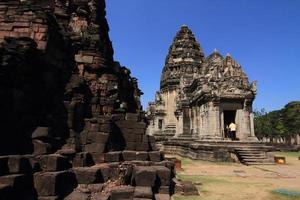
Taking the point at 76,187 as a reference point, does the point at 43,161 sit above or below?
above

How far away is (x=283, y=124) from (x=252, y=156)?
50.5 m

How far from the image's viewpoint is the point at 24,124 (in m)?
6.12

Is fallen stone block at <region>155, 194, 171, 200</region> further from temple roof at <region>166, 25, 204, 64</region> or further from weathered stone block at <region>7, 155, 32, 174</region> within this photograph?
temple roof at <region>166, 25, 204, 64</region>

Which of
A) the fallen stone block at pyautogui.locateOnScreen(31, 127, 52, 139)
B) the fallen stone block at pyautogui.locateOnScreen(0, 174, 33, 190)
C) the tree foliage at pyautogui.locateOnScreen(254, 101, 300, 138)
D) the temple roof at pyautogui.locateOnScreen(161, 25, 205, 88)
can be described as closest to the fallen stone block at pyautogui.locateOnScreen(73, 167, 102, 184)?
the fallen stone block at pyautogui.locateOnScreen(31, 127, 52, 139)

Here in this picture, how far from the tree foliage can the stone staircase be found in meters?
41.5

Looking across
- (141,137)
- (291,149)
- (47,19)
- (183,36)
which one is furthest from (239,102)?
(183,36)

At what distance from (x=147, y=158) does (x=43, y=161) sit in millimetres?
3364

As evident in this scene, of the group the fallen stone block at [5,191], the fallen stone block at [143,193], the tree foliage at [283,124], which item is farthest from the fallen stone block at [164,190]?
the tree foliage at [283,124]

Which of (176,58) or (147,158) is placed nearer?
(147,158)

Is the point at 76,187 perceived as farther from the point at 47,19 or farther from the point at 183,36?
the point at 183,36

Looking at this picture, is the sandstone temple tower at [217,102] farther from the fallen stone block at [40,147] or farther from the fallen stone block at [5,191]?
the fallen stone block at [5,191]

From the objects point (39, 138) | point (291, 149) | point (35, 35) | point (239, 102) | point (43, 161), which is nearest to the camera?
point (43, 161)

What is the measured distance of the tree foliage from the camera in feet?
181

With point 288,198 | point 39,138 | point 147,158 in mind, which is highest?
point 39,138
